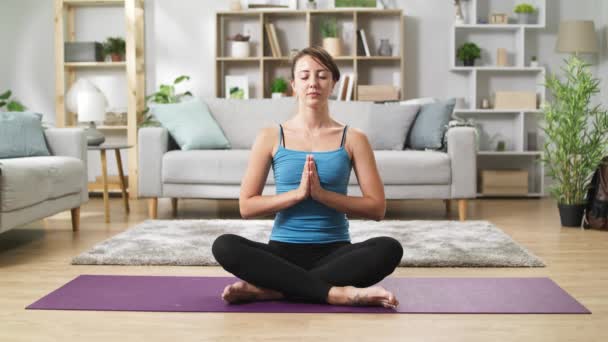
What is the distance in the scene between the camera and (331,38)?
21.1 feet

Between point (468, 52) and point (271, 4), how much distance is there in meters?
1.80

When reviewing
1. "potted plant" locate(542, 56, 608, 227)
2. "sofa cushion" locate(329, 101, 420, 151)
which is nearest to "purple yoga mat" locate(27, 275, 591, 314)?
"potted plant" locate(542, 56, 608, 227)

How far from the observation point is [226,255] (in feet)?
7.48

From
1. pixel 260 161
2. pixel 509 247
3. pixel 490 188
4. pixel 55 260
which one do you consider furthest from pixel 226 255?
pixel 490 188

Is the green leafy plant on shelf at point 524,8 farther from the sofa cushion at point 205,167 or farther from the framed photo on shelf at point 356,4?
the sofa cushion at point 205,167

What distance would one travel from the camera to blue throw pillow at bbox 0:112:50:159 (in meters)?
4.09

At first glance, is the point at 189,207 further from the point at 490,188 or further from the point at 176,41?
the point at 490,188

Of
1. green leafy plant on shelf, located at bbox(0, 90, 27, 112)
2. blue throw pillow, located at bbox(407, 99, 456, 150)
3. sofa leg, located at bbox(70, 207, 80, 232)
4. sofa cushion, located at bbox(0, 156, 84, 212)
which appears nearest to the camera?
sofa cushion, located at bbox(0, 156, 84, 212)

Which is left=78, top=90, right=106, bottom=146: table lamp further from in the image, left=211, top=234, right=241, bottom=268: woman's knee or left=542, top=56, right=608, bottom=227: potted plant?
left=211, top=234, right=241, bottom=268: woman's knee

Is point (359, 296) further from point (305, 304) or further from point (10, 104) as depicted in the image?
point (10, 104)

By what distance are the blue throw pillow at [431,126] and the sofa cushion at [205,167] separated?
42.2 inches

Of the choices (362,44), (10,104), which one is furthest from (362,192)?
(10,104)

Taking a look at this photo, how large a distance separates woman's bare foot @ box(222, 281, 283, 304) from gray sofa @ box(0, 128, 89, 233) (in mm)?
1472

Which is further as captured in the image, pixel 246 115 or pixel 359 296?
pixel 246 115
